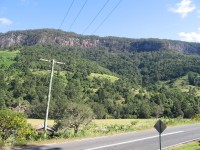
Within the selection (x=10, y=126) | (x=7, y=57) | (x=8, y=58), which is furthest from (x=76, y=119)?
(x=7, y=57)

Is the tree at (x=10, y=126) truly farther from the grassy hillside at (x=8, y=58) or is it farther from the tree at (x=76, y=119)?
the grassy hillside at (x=8, y=58)

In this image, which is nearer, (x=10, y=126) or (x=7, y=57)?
(x=10, y=126)

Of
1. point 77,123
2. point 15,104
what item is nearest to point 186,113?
point 15,104

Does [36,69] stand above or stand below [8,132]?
above

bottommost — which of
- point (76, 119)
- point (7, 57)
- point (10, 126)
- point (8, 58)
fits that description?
point (10, 126)

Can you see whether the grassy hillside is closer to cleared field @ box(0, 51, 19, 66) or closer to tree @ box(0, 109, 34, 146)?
cleared field @ box(0, 51, 19, 66)

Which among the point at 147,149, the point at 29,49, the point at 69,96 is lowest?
the point at 147,149

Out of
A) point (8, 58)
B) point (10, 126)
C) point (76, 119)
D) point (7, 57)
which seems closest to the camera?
point (10, 126)

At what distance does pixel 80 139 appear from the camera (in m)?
24.5

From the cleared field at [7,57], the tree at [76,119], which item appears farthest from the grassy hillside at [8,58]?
the tree at [76,119]

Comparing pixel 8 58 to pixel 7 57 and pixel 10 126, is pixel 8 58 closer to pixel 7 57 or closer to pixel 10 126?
pixel 7 57

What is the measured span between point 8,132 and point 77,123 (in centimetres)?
1252

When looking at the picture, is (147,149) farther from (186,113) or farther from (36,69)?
(36,69)

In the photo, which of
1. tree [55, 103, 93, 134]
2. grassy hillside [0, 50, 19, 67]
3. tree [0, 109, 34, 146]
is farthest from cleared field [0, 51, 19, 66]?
tree [0, 109, 34, 146]
